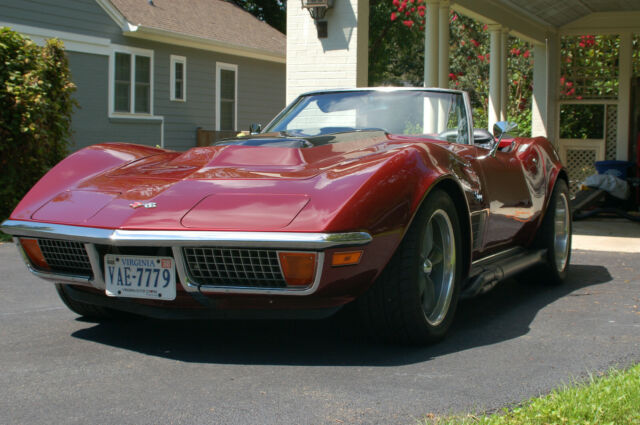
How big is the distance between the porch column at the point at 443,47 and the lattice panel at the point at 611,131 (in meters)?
4.71

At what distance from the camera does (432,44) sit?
1043 cm

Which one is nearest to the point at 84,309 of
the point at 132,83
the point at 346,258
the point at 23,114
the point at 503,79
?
the point at 346,258

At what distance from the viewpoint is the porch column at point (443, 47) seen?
408 inches

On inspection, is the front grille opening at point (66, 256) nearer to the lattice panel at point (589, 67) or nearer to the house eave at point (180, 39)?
the lattice panel at point (589, 67)

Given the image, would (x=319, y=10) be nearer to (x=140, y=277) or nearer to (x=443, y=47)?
(x=443, y=47)

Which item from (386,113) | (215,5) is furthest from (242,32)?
(386,113)

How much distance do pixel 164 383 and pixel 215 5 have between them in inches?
807

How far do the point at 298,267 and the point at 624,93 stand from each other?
38.5 feet

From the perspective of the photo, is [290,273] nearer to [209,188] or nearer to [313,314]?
[313,314]

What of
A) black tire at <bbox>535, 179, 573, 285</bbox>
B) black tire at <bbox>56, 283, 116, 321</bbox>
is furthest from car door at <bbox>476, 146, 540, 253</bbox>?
black tire at <bbox>56, 283, 116, 321</bbox>

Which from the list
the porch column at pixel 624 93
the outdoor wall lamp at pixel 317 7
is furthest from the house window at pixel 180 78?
the outdoor wall lamp at pixel 317 7

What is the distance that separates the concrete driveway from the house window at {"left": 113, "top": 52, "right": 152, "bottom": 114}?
42.5ft

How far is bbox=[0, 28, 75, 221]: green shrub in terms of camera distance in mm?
8805

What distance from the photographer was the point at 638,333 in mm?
4266
